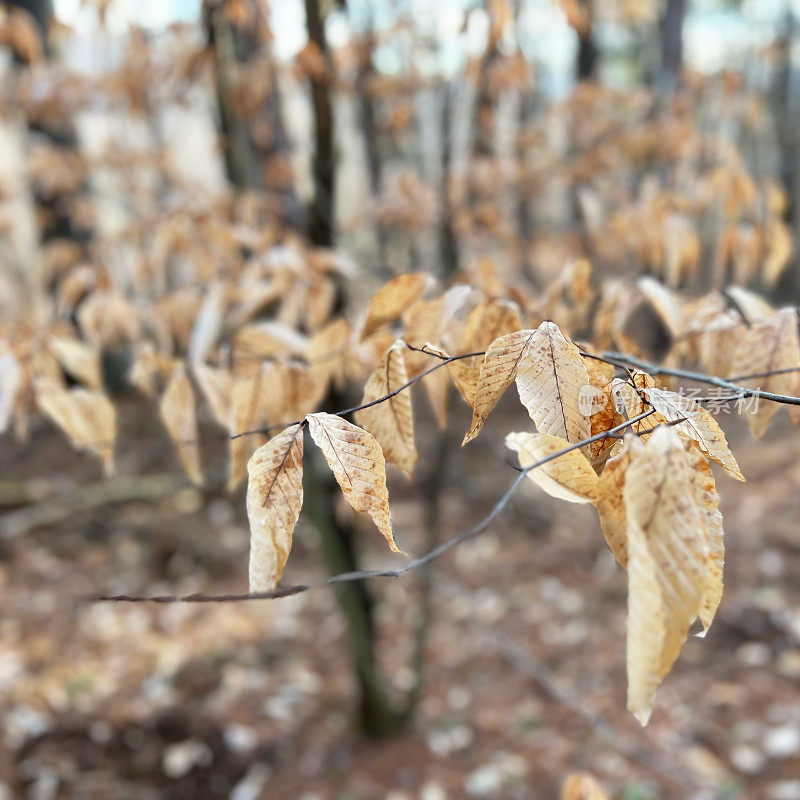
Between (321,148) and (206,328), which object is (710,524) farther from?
(321,148)

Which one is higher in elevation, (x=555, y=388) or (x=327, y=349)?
(x=555, y=388)

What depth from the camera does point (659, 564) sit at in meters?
0.43

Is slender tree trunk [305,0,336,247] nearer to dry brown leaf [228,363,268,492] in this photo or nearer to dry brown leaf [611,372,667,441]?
dry brown leaf [228,363,268,492]

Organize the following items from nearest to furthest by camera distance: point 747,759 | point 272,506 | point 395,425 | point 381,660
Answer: point 272,506 → point 395,425 → point 747,759 → point 381,660

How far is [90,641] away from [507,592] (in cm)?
241

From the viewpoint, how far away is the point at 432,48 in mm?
2492

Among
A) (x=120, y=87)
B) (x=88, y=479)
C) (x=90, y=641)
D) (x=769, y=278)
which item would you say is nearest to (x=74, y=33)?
(x=120, y=87)

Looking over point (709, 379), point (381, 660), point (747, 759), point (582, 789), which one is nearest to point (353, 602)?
point (381, 660)

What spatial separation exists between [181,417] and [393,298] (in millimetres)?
390

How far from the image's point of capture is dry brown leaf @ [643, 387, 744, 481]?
554 millimetres

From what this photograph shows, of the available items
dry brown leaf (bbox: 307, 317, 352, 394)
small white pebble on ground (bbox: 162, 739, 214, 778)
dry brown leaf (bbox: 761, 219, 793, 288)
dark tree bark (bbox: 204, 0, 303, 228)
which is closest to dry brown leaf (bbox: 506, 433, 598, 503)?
dry brown leaf (bbox: 307, 317, 352, 394)

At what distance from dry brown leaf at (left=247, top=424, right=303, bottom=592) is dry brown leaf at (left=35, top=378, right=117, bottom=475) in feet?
1.64

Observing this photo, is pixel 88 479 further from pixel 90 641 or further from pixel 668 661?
pixel 668 661

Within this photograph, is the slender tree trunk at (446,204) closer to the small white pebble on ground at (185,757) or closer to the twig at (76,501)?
the twig at (76,501)
